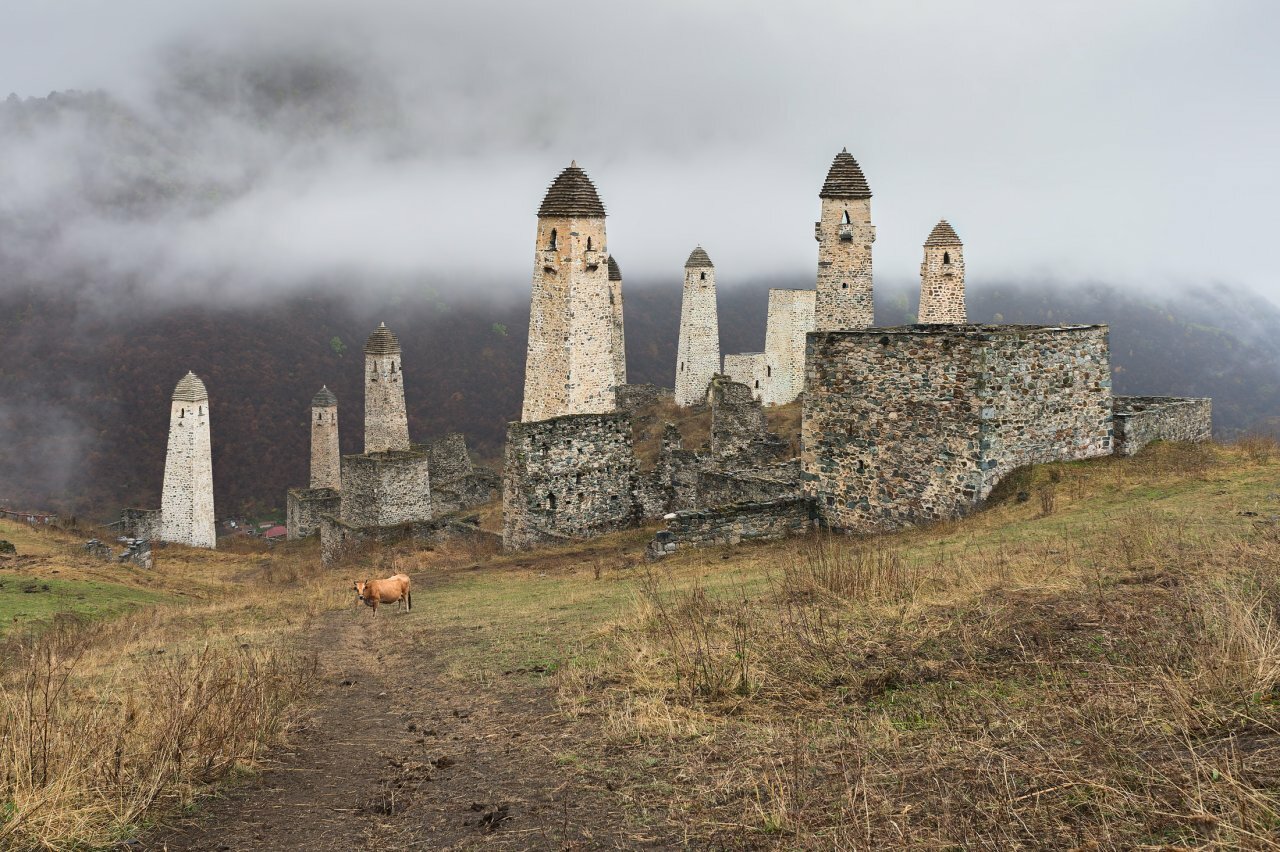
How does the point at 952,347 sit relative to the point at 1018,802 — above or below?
above

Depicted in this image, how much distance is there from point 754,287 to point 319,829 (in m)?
89.4

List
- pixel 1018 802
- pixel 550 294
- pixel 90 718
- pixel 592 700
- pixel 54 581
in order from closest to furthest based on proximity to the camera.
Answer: pixel 1018 802 < pixel 90 718 < pixel 592 700 < pixel 54 581 < pixel 550 294

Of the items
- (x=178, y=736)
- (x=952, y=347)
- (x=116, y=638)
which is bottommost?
(x=116, y=638)

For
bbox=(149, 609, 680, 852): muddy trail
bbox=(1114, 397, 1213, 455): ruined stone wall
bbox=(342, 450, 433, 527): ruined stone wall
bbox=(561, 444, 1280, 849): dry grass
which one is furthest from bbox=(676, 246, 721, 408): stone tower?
bbox=(149, 609, 680, 852): muddy trail

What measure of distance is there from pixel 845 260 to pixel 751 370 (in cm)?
1857

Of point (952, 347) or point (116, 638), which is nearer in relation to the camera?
point (116, 638)

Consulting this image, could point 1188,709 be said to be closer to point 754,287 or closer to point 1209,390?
point 1209,390

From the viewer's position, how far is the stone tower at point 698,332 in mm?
49344

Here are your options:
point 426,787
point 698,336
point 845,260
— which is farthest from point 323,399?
point 426,787

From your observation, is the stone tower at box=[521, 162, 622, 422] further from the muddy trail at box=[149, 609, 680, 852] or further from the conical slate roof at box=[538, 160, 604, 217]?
the muddy trail at box=[149, 609, 680, 852]

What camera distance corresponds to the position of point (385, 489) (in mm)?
35594

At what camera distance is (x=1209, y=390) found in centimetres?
6050

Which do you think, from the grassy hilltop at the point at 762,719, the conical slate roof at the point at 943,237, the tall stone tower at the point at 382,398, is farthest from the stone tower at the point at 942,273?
the grassy hilltop at the point at 762,719

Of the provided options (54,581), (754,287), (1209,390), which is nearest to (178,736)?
(54,581)
